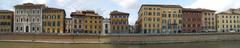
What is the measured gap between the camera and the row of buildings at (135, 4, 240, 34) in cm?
9769

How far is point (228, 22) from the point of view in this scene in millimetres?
110562

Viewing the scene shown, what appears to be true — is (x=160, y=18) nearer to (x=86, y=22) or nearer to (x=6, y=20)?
(x=86, y=22)

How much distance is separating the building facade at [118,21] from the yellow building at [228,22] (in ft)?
97.0

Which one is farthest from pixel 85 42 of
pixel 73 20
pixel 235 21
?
pixel 235 21

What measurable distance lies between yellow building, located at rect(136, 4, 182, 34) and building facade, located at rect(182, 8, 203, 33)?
2.67 metres

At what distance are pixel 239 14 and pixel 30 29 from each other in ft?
203

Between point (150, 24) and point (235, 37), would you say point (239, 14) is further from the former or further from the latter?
point (150, 24)

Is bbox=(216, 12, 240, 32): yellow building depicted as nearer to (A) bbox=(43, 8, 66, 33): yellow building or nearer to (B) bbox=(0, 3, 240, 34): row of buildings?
(B) bbox=(0, 3, 240, 34): row of buildings

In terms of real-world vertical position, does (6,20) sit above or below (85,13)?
below

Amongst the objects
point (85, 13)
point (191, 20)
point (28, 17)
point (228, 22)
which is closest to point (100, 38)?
point (85, 13)

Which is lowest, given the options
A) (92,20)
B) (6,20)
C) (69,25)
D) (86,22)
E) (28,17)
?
(69,25)

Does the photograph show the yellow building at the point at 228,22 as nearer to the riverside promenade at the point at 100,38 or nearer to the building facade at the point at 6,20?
the riverside promenade at the point at 100,38

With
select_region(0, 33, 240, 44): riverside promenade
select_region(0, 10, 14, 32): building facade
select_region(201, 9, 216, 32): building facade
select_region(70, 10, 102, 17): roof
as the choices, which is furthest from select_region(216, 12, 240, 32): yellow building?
select_region(0, 10, 14, 32): building facade

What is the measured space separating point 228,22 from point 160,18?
967 inches
